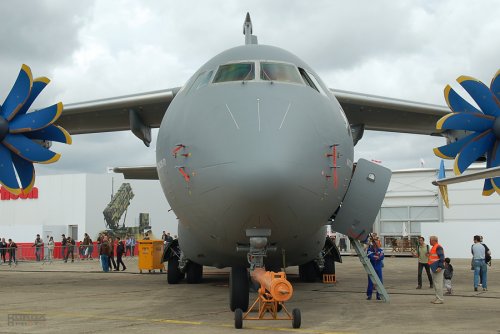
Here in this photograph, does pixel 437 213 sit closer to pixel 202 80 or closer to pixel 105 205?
pixel 105 205

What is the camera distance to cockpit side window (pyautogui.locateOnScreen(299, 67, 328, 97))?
7.71 m

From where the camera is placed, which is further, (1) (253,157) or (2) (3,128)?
(2) (3,128)

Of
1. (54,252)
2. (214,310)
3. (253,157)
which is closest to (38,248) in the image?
(54,252)

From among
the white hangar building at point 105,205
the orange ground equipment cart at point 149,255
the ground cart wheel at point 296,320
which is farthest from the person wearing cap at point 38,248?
the ground cart wheel at point 296,320

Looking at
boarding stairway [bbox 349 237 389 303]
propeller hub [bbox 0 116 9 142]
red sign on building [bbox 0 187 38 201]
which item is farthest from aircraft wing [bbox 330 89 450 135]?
red sign on building [bbox 0 187 38 201]

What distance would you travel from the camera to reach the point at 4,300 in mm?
9672

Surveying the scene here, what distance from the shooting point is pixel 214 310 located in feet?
25.5

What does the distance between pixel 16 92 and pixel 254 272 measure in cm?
706

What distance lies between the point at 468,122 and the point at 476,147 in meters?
0.56

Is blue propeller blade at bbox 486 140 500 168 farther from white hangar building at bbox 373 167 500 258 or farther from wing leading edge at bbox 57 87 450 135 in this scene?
white hangar building at bbox 373 167 500 258

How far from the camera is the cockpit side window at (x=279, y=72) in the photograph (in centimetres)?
739

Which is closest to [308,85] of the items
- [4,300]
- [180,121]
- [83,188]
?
[180,121]

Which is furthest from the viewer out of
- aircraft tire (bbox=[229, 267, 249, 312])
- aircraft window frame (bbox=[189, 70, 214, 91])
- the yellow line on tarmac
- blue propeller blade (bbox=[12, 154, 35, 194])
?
A: blue propeller blade (bbox=[12, 154, 35, 194])

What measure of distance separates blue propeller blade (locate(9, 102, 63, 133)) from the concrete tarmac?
318cm
